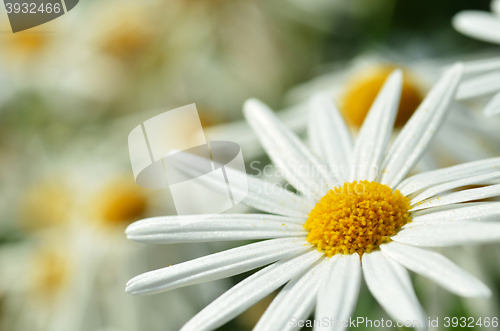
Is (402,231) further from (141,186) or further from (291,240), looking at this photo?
(141,186)

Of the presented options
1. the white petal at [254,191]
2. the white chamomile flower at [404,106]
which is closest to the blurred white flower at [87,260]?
the white chamomile flower at [404,106]

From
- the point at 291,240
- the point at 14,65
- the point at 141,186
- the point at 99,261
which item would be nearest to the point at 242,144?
the point at 141,186

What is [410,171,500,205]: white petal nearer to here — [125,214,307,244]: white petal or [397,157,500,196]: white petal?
[397,157,500,196]: white petal

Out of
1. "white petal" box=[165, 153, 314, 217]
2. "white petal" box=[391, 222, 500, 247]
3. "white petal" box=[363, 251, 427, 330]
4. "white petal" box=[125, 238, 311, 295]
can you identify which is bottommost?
"white petal" box=[363, 251, 427, 330]

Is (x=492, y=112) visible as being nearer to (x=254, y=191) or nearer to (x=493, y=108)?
(x=493, y=108)

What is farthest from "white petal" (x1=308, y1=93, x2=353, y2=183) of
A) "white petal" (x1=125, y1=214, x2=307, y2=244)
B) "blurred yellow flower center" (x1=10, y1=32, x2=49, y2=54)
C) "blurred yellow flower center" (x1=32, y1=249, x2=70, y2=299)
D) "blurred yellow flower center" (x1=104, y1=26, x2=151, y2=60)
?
"blurred yellow flower center" (x1=10, y1=32, x2=49, y2=54)

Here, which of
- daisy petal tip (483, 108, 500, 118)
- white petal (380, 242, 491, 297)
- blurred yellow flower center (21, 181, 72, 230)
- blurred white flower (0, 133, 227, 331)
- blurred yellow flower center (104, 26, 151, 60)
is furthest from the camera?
blurred yellow flower center (104, 26, 151, 60)
